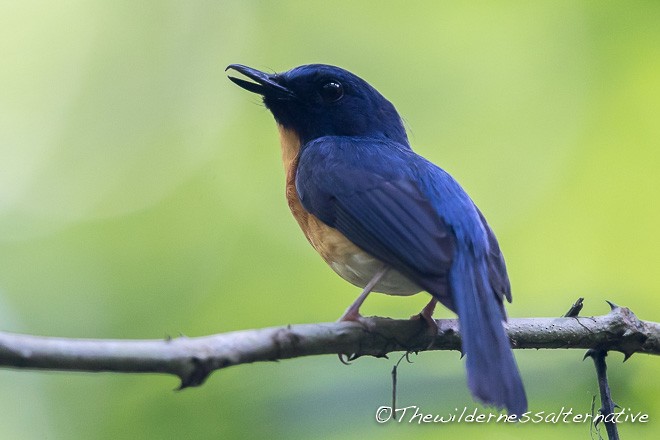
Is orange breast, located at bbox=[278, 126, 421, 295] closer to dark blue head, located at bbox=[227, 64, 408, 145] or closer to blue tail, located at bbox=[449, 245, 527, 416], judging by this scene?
blue tail, located at bbox=[449, 245, 527, 416]

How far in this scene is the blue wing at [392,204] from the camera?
149 inches

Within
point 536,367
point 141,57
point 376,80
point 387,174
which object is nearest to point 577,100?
point 376,80

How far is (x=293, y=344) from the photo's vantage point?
271 centimetres

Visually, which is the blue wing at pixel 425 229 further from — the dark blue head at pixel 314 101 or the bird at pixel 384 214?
the dark blue head at pixel 314 101

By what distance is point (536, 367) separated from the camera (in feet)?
12.5

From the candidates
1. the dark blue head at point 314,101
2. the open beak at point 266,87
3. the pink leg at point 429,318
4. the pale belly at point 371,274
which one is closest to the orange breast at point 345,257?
the pale belly at point 371,274

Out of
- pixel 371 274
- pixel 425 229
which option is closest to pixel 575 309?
pixel 425 229

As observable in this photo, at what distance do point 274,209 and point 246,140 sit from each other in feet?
2.63

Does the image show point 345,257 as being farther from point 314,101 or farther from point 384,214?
point 314,101

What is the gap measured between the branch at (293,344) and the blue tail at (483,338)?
196mm

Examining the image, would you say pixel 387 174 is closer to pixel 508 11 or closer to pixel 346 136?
pixel 346 136

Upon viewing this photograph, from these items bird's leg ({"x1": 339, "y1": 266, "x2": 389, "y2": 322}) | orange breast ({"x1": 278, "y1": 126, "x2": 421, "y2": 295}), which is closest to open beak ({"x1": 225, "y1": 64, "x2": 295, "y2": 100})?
orange breast ({"x1": 278, "y1": 126, "x2": 421, "y2": 295})

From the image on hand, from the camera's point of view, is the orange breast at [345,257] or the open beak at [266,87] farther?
the open beak at [266,87]

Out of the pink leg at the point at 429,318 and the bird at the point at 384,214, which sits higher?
the bird at the point at 384,214
